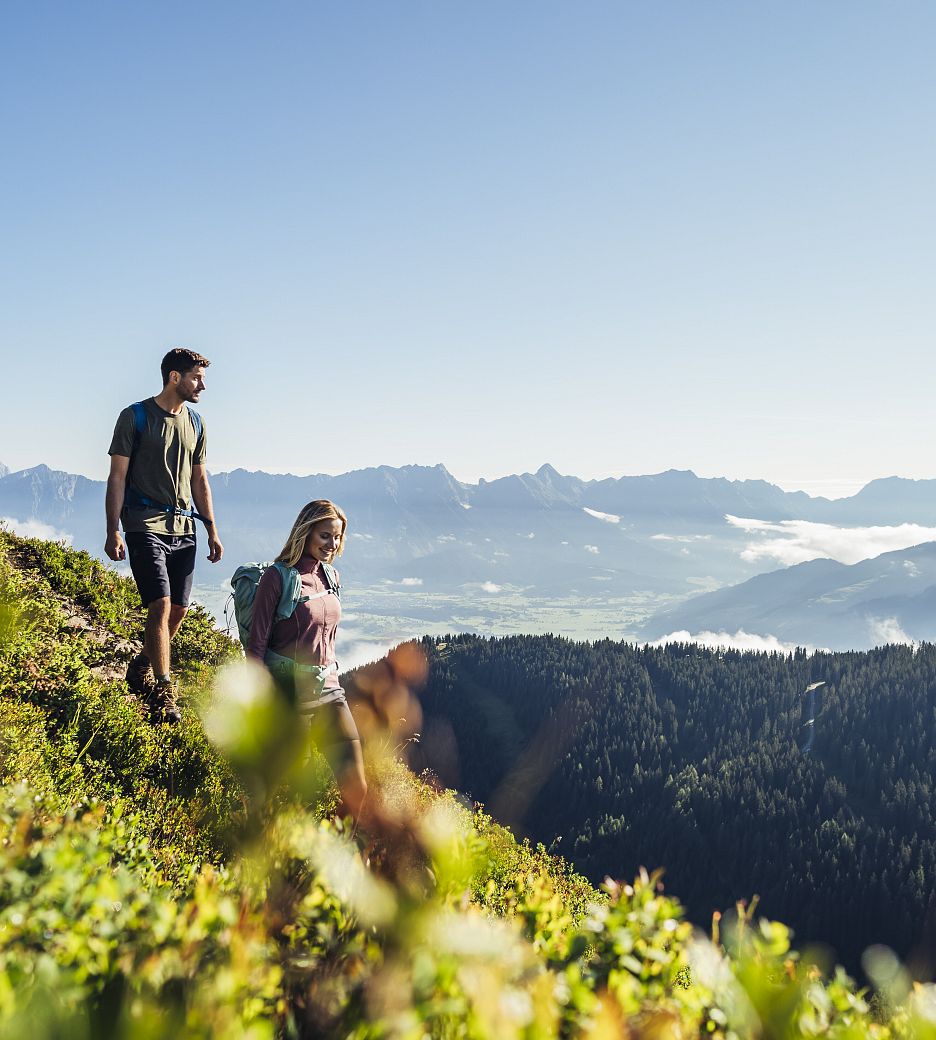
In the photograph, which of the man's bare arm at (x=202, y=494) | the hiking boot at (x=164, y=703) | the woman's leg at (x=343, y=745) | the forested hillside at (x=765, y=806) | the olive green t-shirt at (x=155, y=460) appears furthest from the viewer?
the forested hillside at (x=765, y=806)

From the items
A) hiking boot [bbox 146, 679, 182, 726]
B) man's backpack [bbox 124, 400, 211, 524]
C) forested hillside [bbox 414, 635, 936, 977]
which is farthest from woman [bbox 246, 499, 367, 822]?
forested hillside [bbox 414, 635, 936, 977]

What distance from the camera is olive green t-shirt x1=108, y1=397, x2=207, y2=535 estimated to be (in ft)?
24.7

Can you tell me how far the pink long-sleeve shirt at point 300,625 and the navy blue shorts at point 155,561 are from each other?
201cm

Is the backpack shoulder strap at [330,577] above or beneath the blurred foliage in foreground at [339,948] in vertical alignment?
above

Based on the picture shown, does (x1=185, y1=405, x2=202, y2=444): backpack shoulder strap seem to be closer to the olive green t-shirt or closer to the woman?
the olive green t-shirt

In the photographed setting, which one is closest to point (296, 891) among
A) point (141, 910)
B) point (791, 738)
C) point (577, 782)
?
point (141, 910)

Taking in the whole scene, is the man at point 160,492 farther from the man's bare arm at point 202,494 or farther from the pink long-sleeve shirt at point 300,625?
the pink long-sleeve shirt at point 300,625

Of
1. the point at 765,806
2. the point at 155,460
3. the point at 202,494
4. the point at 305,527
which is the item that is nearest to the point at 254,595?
the point at 305,527

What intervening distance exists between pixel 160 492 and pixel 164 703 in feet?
8.08

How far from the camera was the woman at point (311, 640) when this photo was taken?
20.5ft

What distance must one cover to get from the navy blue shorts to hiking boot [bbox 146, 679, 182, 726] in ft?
3.58

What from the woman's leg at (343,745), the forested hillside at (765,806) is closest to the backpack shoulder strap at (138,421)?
the woman's leg at (343,745)

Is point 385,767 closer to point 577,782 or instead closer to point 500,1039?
point 500,1039

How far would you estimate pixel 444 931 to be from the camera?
2.30 metres
